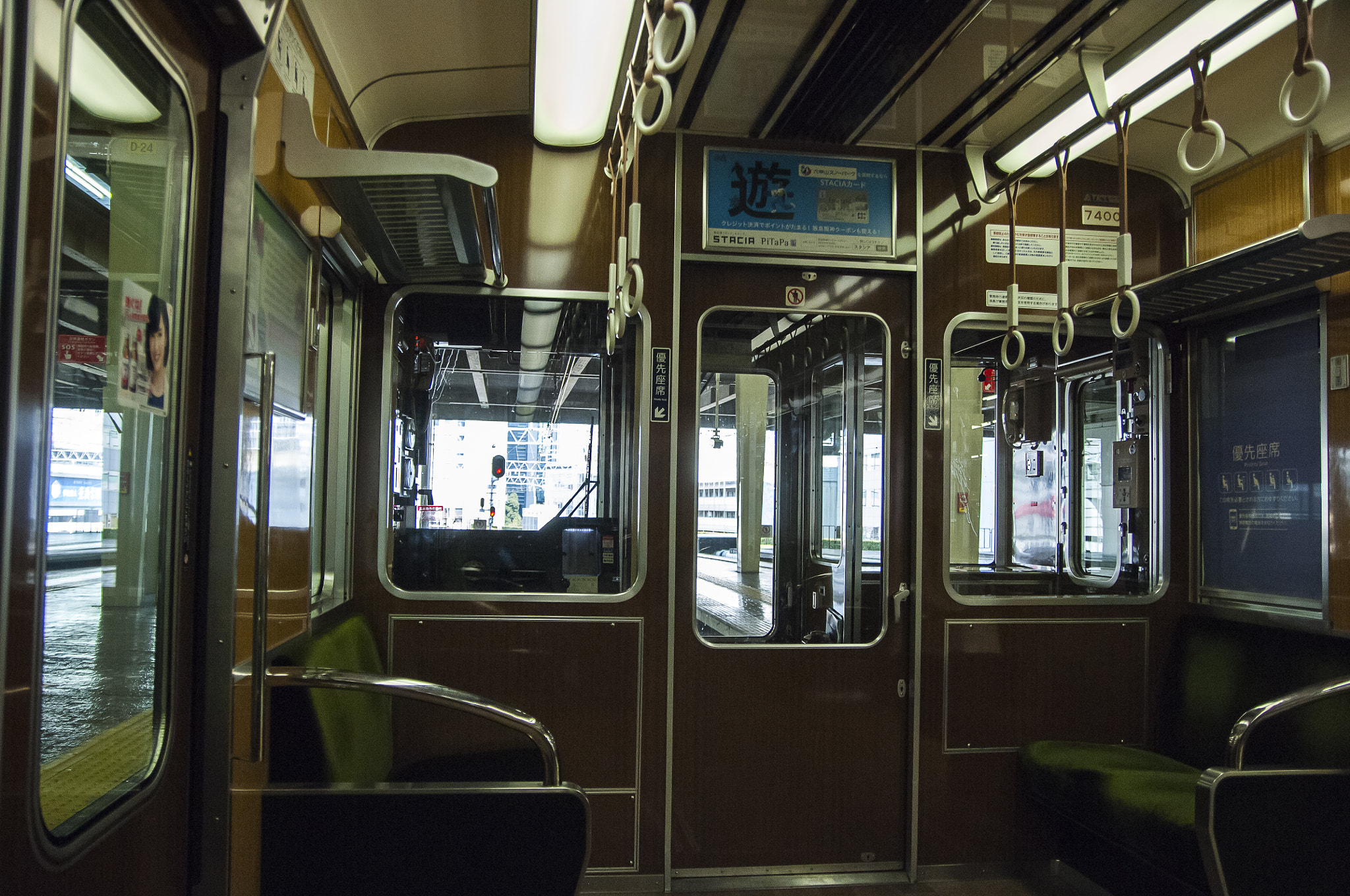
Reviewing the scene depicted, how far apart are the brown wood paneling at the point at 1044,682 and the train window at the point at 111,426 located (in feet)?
8.99

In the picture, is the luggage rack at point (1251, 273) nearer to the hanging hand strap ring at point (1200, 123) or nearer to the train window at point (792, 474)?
the hanging hand strap ring at point (1200, 123)

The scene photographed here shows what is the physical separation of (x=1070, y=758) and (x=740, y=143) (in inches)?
96.7

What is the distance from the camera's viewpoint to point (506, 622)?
3346mm

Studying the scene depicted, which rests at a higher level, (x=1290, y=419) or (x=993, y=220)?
(x=993, y=220)

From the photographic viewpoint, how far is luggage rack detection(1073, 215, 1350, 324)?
2555 millimetres

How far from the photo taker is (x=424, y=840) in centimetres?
214

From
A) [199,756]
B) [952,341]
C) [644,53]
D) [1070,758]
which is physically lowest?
[1070,758]

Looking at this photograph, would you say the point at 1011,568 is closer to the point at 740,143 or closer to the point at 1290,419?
the point at 1290,419

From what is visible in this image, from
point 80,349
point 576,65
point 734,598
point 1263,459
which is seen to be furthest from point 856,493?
point 80,349

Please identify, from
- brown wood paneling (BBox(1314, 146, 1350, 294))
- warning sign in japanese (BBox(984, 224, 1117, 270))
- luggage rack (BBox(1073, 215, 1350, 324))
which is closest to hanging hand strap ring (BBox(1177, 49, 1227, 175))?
luggage rack (BBox(1073, 215, 1350, 324))

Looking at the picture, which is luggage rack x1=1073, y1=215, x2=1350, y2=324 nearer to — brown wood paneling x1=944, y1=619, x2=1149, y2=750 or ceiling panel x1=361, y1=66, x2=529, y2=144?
brown wood paneling x1=944, y1=619, x2=1149, y2=750

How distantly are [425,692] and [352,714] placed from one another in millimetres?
612

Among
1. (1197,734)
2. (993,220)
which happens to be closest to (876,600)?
(1197,734)

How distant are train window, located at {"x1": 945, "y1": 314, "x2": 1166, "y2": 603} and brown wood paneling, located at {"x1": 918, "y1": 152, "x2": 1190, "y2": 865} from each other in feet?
0.20
